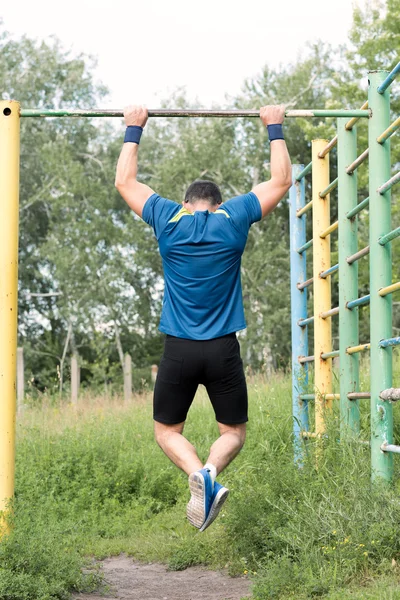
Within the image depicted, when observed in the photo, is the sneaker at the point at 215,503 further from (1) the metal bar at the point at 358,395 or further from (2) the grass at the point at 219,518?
(1) the metal bar at the point at 358,395

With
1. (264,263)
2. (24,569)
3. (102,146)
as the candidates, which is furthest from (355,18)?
(24,569)

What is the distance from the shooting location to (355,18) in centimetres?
2420

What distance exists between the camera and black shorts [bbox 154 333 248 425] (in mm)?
5066

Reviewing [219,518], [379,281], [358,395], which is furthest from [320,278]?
[219,518]

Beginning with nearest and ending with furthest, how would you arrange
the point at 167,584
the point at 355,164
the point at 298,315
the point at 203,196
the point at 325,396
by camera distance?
the point at 203,196
the point at 167,584
the point at 355,164
the point at 325,396
the point at 298,315

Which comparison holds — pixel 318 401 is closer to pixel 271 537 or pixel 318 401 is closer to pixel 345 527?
pixel 271 537

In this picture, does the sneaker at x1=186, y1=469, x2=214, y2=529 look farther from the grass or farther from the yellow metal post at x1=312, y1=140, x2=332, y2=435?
the yellow metal post at x1=312, y1=140, x2=332, y2=435

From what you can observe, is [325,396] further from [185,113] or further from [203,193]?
[185,113]

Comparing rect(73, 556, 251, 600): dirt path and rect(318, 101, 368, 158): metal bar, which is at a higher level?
rect(318, 101, 368, 158): metal bar

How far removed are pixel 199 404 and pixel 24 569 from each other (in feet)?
21.5

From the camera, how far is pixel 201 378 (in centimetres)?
516

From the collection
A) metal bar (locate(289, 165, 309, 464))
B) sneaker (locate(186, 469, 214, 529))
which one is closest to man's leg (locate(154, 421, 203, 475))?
sneaker (locate(186, 469, 214, 529))

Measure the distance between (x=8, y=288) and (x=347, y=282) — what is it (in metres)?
2.60

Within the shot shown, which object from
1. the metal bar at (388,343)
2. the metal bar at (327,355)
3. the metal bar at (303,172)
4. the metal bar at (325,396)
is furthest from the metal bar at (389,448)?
the metal bar at (303,172)
